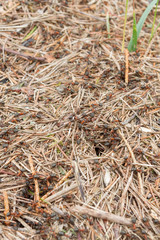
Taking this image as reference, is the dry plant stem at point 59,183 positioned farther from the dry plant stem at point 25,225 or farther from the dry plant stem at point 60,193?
the dry plant stem at point 25,225

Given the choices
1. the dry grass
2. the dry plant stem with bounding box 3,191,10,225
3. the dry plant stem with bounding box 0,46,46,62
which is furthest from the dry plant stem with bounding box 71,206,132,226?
the dry plant stem with bounding box 0,46,46,62

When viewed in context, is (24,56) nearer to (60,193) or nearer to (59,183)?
(59,183)

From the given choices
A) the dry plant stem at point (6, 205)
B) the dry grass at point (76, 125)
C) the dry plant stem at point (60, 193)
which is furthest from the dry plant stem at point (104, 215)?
the dry plant stem at point (6, 205)

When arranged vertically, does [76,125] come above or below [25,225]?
Answer: above

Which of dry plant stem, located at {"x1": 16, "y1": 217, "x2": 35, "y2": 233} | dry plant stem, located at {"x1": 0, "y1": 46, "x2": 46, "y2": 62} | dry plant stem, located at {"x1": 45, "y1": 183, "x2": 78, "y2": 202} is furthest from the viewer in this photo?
dry plant stem, located at {"x1": 0, "y1": 46, "x2": 46, "y2": 62}

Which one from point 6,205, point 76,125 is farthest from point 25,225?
point 76,125

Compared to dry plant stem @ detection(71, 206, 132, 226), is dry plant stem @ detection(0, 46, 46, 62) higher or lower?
higher

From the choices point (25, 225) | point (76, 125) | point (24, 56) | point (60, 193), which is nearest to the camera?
point (25, 225)

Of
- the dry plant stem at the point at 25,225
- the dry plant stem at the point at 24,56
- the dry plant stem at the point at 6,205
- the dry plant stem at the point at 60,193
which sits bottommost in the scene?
the dry plant stem at the point at 25,225

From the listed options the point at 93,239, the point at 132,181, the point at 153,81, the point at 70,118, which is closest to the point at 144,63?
the point at 153,81

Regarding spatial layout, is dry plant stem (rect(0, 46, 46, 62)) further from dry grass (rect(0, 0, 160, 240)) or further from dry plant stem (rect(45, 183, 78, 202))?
dry plant stem (rect(45, 183, 78, 202))
